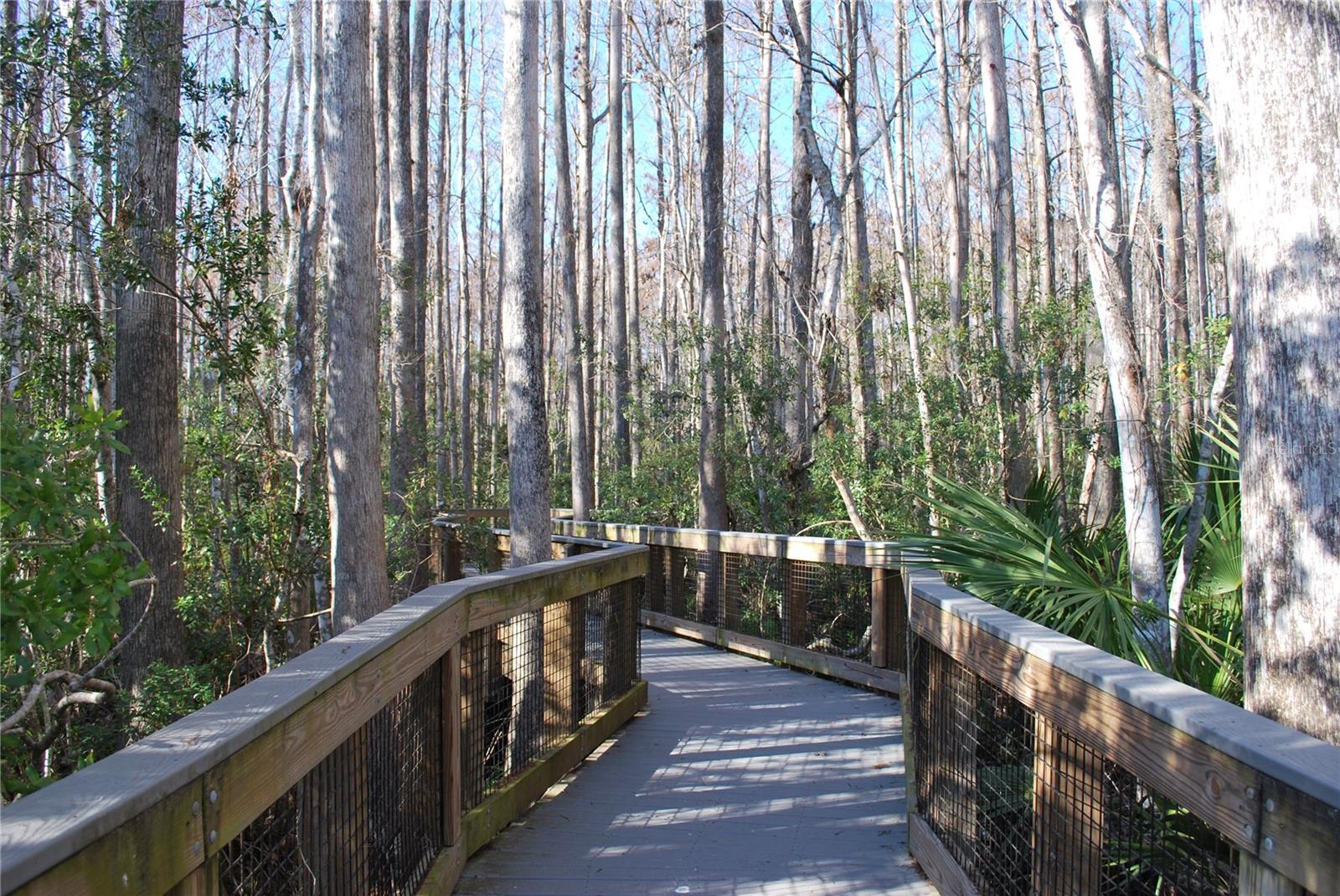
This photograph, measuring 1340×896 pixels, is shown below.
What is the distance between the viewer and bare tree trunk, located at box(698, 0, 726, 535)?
512 inches

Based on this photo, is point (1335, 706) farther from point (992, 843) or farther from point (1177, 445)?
point (1177, 445)

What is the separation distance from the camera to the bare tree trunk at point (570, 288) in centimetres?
1739

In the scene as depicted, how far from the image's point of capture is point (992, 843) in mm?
3703

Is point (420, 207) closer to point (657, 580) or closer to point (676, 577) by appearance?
point (657, 580)

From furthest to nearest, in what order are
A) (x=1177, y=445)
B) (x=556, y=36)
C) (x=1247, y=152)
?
(x=556, y=36)
(x=1177, y=445)
(x=1247, y=152)

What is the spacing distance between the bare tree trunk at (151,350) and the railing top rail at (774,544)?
177 inches

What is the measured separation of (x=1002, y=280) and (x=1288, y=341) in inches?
433

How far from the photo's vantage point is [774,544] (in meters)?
9.09

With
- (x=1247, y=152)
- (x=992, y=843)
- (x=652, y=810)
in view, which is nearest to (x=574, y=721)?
(x=652, y=810)

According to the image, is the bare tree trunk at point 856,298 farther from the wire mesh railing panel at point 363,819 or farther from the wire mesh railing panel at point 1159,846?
the wire mesh railing panel at point 1159,846

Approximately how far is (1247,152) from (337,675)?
289cm

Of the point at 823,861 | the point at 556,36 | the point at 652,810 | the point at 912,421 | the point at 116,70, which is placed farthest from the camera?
the point at 556,36

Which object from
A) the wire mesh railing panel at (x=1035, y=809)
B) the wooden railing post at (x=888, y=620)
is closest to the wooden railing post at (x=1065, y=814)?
the wire mesh railing panel at (x=1035, y=809)

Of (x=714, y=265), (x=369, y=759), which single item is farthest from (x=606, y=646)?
(x=714, y=265)
